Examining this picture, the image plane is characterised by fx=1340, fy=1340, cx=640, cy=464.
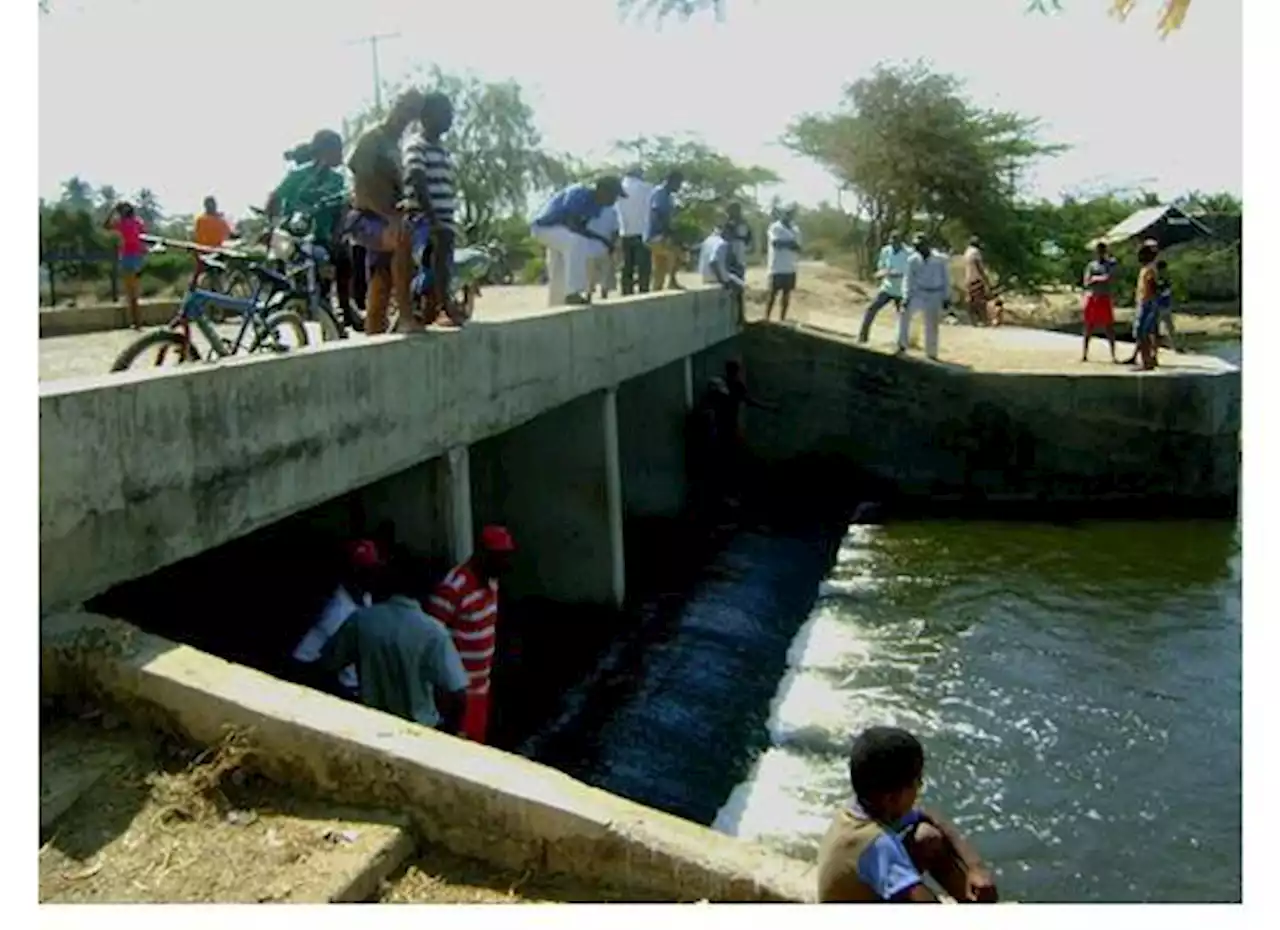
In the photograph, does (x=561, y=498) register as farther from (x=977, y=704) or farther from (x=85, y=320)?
(x=85, y=320)

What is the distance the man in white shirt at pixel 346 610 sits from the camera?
5.98 metres

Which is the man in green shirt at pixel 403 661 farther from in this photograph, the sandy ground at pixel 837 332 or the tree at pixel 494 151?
the tree at pixel 494 151

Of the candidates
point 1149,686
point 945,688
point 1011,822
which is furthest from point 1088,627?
point 1011,822

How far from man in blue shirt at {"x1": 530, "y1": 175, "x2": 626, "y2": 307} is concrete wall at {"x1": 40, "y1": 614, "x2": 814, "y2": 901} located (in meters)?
7.11

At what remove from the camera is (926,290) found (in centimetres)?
1823

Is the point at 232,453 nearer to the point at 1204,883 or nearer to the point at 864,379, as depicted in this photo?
the point at 1204,883

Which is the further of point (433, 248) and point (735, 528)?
point (735, 528)

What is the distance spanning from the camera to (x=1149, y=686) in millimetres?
10984

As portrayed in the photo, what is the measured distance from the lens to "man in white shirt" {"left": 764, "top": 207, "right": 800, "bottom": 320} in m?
19.0

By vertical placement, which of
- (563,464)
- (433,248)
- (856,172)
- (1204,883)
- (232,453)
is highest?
(856,172)

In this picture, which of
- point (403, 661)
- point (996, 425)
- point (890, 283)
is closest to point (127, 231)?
point (403, 661)

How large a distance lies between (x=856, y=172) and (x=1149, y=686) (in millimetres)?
27796

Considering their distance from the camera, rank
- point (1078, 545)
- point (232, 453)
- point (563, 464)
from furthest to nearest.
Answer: point (1078, 545) → point (563, 464) → point (232, 453)

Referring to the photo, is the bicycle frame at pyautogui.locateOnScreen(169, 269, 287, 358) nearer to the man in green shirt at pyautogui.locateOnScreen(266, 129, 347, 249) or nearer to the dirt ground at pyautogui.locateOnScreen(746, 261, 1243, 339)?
the man in green shirt at pyautogui.locateOnScreen(266, 129, 347, 249)
